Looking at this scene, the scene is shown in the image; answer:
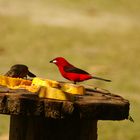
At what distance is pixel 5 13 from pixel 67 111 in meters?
11.9

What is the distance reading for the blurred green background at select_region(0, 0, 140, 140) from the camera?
11.9 m

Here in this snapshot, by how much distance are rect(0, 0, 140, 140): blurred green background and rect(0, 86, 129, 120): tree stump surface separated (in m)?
5.50

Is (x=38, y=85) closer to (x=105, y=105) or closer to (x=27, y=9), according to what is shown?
(x=105, y=105)

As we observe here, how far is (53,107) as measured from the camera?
3732 mm

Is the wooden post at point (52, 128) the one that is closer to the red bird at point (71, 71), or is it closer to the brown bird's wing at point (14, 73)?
the brown bird's wing at point (14, 73)

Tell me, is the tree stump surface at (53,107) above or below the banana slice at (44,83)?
below

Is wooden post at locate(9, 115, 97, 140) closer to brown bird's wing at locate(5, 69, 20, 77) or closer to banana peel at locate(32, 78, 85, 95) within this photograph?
banana peel at locate(32, 78, 85, 95)

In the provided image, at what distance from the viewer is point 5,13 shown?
15.5 metres

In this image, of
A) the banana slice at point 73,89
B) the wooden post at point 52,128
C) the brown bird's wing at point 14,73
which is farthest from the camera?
the brown bird's wing at point 14,73

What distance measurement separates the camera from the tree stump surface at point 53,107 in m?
3.74

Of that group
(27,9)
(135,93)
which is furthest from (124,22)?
(135,93)

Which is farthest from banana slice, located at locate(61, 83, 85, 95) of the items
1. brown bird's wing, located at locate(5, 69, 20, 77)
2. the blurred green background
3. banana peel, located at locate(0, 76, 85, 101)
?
the blurred green background

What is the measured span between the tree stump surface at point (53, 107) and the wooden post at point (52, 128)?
0.16m

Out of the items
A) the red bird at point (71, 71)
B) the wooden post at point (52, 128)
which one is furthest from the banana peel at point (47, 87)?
the red bird at point (71, 71)
